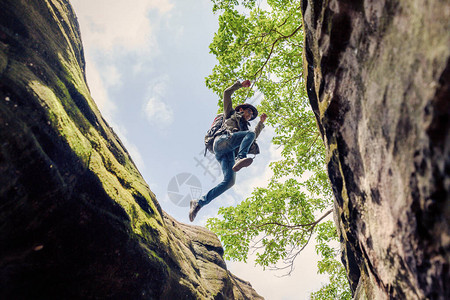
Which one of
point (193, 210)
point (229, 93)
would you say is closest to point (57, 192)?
point (193, 210)

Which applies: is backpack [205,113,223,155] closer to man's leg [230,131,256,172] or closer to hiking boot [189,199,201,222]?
man's leg [230,131,256,172]

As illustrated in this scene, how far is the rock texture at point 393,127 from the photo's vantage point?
144 centimetres

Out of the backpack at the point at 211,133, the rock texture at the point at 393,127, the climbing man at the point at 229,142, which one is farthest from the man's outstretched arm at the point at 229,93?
the rock texture at the point at 393,127

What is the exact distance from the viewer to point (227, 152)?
6270 millimetres

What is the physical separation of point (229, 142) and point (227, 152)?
0.50 m

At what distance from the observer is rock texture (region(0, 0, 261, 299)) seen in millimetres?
2307

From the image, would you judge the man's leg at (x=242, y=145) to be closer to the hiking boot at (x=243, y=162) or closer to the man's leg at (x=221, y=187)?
the hiking boot at (x=243, y=162)

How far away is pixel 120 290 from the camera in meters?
3.48

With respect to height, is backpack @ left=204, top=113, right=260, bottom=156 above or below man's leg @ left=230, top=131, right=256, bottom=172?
above

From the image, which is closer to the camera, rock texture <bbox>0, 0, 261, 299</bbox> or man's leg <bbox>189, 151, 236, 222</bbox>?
rock texture <bbox>0, 0, 261, 299</bbox>

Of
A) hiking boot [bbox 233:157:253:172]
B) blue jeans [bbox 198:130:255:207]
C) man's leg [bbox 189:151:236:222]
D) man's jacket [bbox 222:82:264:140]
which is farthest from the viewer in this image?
man's leg [bbox 189:151:236:222]

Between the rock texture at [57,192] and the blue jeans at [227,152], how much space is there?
1.95 metres

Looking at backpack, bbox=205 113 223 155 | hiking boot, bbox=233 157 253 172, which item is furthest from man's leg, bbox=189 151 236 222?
hiking boot, bbox=233 157 253 172

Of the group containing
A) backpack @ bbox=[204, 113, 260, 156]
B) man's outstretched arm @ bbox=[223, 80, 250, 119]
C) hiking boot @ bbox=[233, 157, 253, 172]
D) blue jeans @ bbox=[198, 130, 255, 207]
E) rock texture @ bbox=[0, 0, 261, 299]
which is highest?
man's outstretched arm @ bbox=[223, 80, 250, 119]
